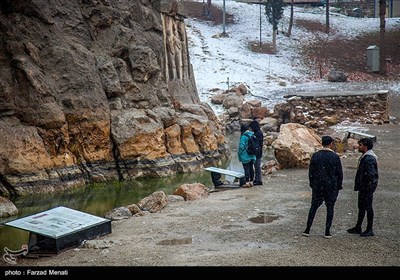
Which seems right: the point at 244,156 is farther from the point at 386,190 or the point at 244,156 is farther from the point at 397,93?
the point at 397,93

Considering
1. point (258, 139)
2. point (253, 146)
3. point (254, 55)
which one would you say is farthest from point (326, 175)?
point (254, 55)

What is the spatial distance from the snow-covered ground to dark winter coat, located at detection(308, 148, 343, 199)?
2942cm

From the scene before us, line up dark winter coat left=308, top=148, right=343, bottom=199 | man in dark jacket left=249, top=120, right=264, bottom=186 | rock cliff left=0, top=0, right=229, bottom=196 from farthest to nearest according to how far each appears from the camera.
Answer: rock cliff left=0, top=0, right=229, bottom=196, man in dark jacket left=249, top=120, right=264, bottom=186, dark winter coat left=308, top=148, right=343, bottom=199

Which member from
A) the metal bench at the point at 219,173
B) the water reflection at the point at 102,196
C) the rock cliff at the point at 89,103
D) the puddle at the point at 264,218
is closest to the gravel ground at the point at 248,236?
the puddle at the point at 264,218

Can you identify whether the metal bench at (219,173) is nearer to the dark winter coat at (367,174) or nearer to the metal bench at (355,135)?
the dark winter coat at (367,174)

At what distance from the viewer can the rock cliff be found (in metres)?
22.3

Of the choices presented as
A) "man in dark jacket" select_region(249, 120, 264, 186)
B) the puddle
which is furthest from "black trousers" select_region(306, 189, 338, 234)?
"man in dark jacket" select_region(249, 120, 264, 186)

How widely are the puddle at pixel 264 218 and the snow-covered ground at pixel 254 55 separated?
26461mm

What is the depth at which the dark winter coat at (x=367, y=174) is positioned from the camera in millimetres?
11062

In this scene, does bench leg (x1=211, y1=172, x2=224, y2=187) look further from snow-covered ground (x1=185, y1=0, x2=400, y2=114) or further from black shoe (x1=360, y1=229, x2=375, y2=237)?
snow-covered ground (x1=185, y1=0, x2=400, y2=114)

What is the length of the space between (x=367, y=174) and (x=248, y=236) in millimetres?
2576

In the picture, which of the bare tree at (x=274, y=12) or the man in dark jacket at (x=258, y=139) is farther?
the bare tree at (x=274, y=12)

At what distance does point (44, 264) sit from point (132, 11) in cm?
2053

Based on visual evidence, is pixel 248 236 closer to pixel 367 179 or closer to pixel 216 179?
pixel 367 179
